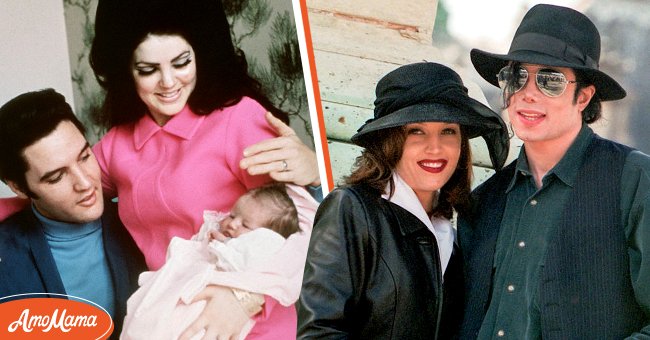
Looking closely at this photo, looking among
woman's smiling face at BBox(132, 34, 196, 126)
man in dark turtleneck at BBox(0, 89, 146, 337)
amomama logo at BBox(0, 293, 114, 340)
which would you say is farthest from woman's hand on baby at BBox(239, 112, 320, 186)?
amomama logo at BBox(0, 293, 114, 340)

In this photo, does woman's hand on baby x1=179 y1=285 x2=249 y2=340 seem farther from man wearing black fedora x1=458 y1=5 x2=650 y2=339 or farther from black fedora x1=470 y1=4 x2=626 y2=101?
black fedora x1=470 y1=4 x2=626 y2=101

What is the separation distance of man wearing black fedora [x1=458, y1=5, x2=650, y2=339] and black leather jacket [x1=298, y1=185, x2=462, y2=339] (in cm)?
21

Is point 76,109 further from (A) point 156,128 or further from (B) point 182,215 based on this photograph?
(B) point 182,215

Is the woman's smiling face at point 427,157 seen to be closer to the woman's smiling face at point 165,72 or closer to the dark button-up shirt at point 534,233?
the dark button-up shirt at point 534,233

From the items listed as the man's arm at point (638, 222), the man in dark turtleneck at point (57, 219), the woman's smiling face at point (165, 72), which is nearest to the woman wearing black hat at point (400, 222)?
the man's arm at point (638, 222)

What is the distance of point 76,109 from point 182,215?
2.03 feet

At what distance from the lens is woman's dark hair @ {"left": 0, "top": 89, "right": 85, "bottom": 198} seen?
3090mm

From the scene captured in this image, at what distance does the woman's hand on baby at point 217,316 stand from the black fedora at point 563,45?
1.43 metres

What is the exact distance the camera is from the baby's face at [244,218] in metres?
3.17

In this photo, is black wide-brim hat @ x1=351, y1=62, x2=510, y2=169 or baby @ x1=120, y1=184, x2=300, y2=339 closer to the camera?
black wide-brim hat @ x1=351, y1=62, x2=510, y2=169

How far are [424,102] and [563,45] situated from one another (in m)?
0.46

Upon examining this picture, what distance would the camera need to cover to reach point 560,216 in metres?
2.39

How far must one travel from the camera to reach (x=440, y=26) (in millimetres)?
3367

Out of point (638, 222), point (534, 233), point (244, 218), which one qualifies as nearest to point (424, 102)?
point (534, 233)
